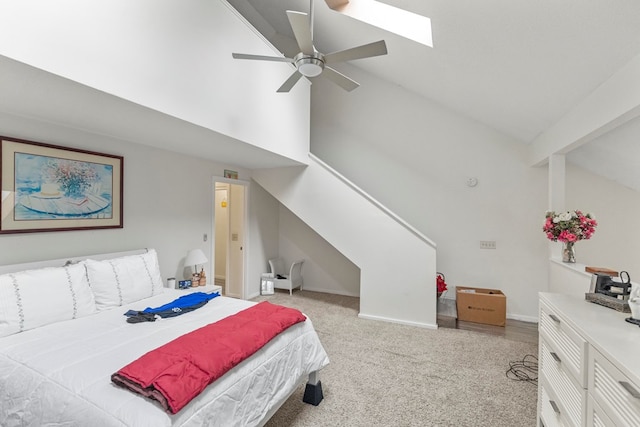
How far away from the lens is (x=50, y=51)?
1.46 meters

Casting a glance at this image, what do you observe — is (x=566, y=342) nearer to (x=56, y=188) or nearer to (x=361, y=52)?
(x=361, y=52)

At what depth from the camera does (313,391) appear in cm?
217

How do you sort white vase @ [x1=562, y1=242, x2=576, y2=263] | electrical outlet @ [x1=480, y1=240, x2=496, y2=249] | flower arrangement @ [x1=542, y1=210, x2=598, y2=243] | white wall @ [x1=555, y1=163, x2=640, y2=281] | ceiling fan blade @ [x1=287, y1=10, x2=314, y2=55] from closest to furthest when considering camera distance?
ceiling fan blade @ [x1=287, y1=10, x2=314, y2=55] < flower arrangement @ [x1=542, y1=210, x2=598, y2=243] < white vase @ [x1=562, y1=242, x2=576, y2=263] < white wall @ [x1=555, y1=163, x2=640, y2=281] < electrical outlet @ [x1=480, y1=240, x2=496, y2=249]

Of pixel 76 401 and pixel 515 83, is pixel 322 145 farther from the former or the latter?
pixel 76 401

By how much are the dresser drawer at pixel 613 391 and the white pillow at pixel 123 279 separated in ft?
10.6

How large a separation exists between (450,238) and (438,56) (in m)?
2.69

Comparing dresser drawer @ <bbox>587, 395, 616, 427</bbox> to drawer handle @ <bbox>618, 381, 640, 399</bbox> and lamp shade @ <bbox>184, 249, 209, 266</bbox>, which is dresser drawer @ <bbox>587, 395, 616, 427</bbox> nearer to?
drawer handle @ <bbox>618, 381, 640, 399</bbox>

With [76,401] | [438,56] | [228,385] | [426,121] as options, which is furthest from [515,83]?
[76,401]

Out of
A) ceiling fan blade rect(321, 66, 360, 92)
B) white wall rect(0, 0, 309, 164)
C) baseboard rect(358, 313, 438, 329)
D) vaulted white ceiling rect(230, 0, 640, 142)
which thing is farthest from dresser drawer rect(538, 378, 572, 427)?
white wall rect(0, 0, 309, 164)

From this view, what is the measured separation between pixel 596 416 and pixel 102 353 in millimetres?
2447

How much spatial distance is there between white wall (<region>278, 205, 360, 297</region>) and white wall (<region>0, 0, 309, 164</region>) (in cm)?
251

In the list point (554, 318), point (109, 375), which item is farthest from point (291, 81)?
point (554, 318)

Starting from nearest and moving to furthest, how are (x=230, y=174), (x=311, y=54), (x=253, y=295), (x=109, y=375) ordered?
(x=109, y=375) < (x=311, y=54) < (x=230, y=174) < (x=253, y=295)

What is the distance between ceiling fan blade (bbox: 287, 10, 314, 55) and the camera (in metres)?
1.78
